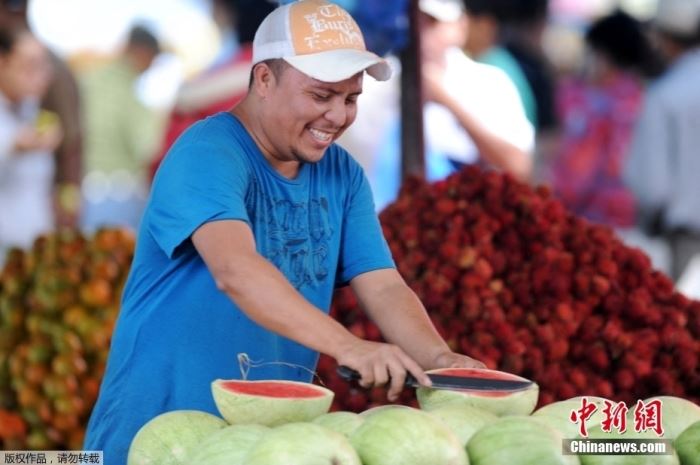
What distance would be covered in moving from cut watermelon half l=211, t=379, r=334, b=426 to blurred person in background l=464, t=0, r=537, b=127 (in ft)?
15.3

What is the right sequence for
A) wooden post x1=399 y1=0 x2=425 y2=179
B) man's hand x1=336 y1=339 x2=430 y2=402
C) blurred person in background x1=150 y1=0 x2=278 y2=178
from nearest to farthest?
man's hand x1=336 y1=339 x2=430 y2=402 → wooden post x1=399 y1=0 x2=425 y2=179 → blurred person in background x1=150 y1=0 x2=278 y2=178

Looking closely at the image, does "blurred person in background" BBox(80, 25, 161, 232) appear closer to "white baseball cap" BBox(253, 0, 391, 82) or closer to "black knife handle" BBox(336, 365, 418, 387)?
"white baseball cap" BBox(253, 0, 391, 82)

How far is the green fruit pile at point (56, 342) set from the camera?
4086 millimetres

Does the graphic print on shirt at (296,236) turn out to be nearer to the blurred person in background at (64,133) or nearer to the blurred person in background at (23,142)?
the blurred person in background at (23,142)

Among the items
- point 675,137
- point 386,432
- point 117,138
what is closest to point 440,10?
point 675,137

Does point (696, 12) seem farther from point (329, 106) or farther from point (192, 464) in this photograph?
point (192, 464)

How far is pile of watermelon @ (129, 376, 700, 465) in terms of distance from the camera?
186cm

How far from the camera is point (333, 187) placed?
2.70 m

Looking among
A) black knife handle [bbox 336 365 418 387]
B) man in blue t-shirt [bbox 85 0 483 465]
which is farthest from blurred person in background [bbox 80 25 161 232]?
black knife handle [bbox 336 365 418 387]

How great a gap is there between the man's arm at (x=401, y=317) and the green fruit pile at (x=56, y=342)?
159 cm

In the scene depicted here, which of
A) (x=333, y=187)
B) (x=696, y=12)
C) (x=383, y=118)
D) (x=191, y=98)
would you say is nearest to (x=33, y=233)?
(x=191, y=98)

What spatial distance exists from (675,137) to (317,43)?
157 inches

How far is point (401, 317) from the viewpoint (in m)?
2.70

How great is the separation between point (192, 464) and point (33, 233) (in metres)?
4.77
